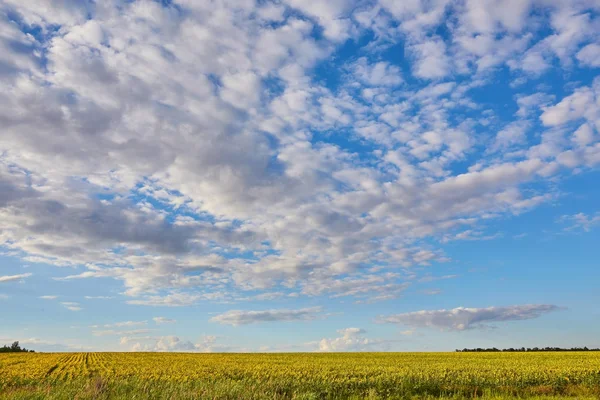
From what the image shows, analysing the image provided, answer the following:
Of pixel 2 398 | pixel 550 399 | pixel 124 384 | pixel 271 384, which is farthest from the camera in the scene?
pixel 271 384

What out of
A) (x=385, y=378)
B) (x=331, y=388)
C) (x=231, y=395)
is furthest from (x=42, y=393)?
(x=385, y=378)

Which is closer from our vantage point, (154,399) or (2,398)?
(2,398)

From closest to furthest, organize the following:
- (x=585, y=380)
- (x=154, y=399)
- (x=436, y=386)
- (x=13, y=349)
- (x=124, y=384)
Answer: (x=154, y=399) < (x=124, y=384) < (x=436, y=386) < (x=585, y=380) < (x=13, y=349)

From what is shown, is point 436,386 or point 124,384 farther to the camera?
point 436,386

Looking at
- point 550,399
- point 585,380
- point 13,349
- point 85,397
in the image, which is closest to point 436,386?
point 550,399

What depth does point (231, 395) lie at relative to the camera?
16.6 metres

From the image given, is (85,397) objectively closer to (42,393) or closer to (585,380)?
(42,393)

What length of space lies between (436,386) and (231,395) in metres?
15.0

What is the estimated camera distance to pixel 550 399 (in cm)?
2027

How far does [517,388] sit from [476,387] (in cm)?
293

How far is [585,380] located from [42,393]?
33483 mm

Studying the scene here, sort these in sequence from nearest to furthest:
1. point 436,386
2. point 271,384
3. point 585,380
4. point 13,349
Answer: point 271,384 → point 436,386 → point 585,380 → point 13,349

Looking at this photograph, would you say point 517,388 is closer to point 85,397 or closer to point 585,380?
point 585,380

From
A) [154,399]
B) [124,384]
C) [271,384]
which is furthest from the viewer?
[271,384]
